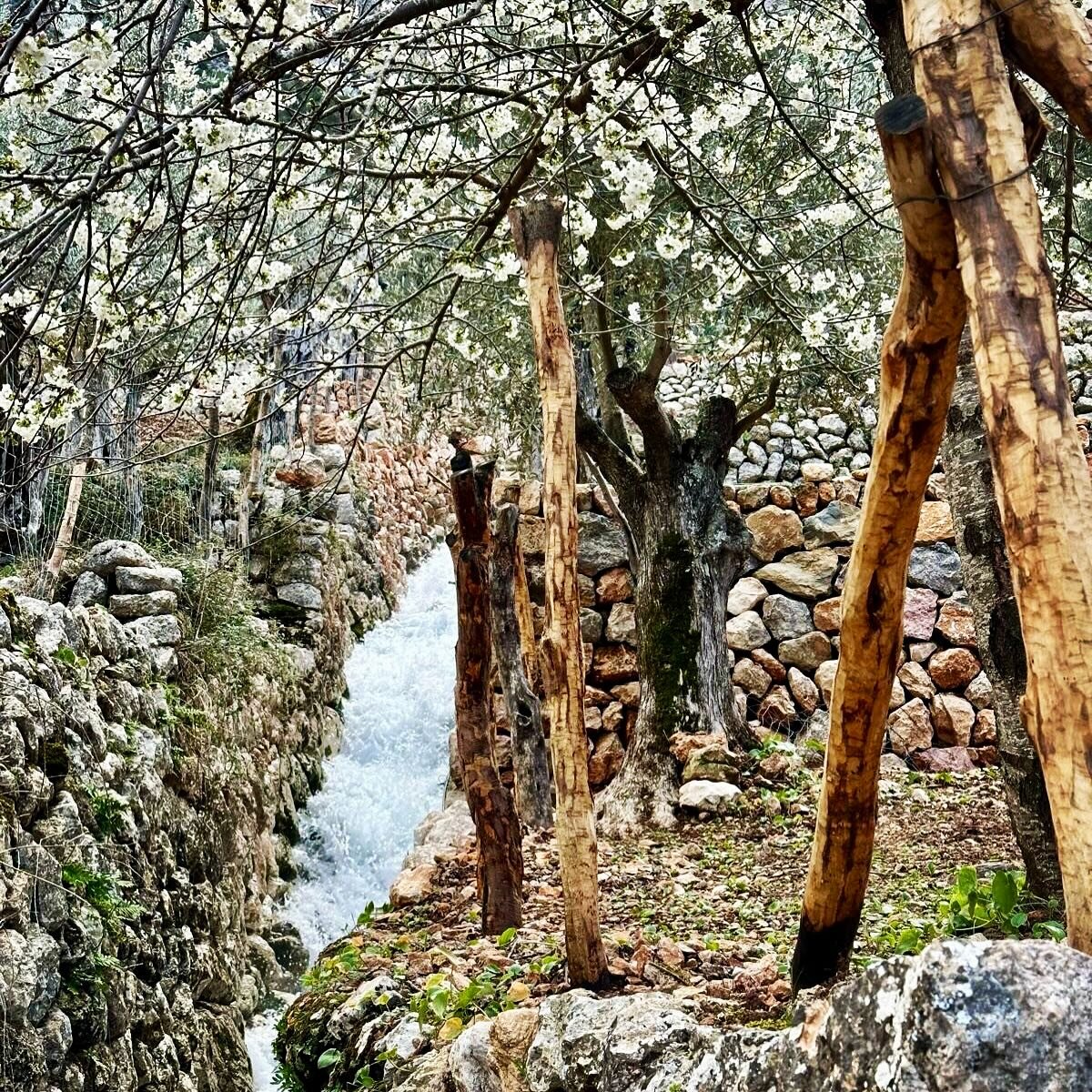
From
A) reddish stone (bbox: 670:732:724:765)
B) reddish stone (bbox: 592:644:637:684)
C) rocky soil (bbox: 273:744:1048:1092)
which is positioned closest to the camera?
rocky soil (bbox: 273:744:1048:1092)

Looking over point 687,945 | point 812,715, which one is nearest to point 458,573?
point 687,945

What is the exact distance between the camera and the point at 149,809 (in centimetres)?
618

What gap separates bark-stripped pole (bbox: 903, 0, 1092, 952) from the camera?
5.29 feet

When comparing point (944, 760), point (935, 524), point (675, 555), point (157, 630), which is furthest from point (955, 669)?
point (157, 630)

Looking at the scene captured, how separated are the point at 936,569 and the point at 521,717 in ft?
13.3

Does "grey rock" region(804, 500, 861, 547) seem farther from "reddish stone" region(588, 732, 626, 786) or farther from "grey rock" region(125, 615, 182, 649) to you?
"grey rock" region(125, 615, 182, 649)

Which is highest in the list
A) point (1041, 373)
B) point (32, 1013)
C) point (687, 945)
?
point (1041, 373)

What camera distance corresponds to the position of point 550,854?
5902mm

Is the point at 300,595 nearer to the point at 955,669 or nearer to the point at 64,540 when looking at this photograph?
the point at 64,540

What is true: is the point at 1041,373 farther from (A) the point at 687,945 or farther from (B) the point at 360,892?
(B) the point at 360,892

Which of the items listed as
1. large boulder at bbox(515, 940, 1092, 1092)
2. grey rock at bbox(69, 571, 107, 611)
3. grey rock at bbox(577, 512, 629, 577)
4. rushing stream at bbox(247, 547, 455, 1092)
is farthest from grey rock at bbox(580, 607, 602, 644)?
large boulder at bbox(515, 940, 1092, 1092)

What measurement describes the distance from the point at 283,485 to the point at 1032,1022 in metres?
12.2

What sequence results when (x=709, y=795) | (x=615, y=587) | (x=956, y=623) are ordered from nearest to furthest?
(x=709, y=795) < (x=956, y=623) < (x=615, y=587)

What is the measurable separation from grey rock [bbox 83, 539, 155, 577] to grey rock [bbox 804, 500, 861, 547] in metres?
5.73
